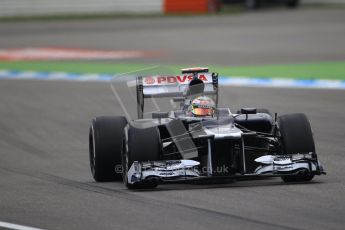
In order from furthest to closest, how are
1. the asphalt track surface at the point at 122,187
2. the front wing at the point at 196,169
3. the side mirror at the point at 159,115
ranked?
1. the side mirror at the point at 159,115
2. the front wing at the point at 196,169
3. the asphalt track surface at the point at 122,187

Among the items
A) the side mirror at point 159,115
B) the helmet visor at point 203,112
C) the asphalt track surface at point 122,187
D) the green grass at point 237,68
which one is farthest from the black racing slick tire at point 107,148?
the green grass at point 237,68

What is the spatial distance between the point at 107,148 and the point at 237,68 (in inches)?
604

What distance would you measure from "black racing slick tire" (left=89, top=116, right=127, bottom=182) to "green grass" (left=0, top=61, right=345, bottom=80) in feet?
37.8

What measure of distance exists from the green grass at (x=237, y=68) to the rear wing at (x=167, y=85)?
10.8 meters

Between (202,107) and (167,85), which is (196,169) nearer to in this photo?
(202,107)

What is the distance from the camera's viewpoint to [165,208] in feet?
36.2

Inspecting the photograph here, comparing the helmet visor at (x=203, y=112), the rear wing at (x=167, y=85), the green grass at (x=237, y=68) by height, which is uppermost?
the rear wing at (x=167, y=85)

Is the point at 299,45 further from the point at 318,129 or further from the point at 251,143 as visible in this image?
the point at 251,143

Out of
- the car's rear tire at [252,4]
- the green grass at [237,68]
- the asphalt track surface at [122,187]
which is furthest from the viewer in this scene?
the car's rear tire at [252,4]

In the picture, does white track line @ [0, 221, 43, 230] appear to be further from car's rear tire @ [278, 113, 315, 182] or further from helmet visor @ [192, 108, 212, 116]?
car's rear tire @ [278, 113, 315, 182]

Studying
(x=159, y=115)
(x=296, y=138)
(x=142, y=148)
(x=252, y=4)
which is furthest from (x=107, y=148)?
(x=252, y=4)

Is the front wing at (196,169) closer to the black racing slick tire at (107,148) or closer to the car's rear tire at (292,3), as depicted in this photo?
the black racing slick tire at (107,148)

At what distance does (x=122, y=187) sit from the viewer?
42.0 ft

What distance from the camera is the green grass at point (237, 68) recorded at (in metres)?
26.1
